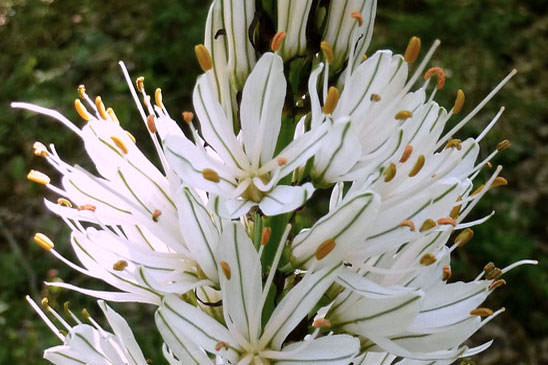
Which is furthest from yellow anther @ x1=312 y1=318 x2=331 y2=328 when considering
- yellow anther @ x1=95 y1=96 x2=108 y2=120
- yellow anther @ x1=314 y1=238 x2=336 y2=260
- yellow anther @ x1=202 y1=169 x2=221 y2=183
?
yellow anther @ x1=95 y1=96 x2=108 y2=120

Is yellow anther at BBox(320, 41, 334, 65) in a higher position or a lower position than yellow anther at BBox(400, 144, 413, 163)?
higher

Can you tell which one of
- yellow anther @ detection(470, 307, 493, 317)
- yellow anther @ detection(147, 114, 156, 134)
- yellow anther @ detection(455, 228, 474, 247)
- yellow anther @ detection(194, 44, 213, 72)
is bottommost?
yellow anther @ detection(470, 307, 493, 317)

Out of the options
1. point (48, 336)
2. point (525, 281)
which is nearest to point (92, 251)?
point (48, 336)

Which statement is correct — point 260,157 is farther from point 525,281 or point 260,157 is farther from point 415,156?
point 525,281

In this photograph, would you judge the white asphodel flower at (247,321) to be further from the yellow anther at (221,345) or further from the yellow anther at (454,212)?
the yellow anther at (454,212)

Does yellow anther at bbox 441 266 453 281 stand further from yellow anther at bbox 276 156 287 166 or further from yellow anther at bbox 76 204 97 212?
yellow anther at bbox 76 204 97 212

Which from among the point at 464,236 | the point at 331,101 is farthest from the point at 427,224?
the point at 331,101
